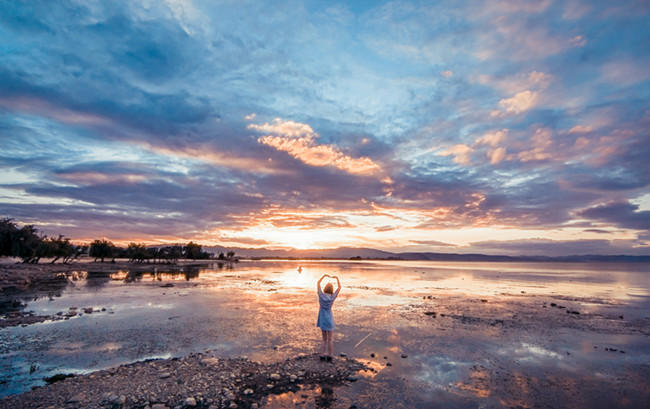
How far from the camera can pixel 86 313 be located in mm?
22594

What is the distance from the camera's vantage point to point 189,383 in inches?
409

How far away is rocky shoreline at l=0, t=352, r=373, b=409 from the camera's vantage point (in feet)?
29.7

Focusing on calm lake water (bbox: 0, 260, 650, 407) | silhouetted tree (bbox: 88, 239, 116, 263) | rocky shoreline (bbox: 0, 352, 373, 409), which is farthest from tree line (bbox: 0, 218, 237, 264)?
rocky shoreline (bbox: 0, 352, 373, 409)

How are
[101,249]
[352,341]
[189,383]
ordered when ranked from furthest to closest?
[101,249] < [352,341] < [189,383]

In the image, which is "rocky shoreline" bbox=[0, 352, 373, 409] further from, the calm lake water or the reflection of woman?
the calm lake water

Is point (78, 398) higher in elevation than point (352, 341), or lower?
higher

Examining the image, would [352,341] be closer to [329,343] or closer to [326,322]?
[329,343]

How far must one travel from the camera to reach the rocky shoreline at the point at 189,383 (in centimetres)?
905

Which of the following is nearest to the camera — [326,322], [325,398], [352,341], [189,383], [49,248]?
[325,398]

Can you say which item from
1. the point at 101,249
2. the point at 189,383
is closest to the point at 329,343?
the point at 189,383

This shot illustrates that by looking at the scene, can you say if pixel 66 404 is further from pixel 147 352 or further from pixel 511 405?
pixel 511 405

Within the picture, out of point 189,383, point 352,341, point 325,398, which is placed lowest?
point 352,341

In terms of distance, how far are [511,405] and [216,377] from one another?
966 cm

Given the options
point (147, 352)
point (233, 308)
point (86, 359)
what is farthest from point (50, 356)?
point (233, 308)
